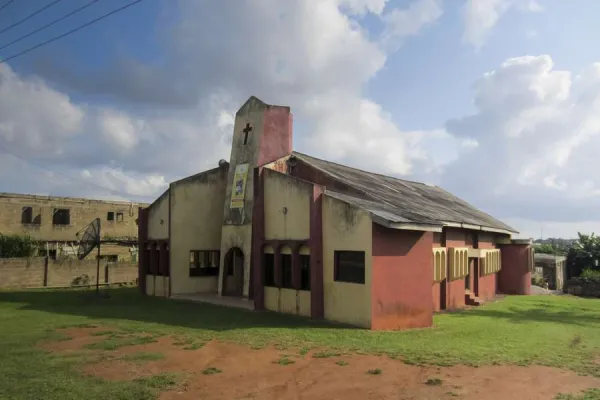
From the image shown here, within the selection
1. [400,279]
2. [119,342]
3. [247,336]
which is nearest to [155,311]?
[119,342]

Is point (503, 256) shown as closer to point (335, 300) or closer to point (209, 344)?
point (335, 300)

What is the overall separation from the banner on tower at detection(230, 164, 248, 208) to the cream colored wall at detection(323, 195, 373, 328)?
17.7ft

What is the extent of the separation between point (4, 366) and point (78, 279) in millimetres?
20426

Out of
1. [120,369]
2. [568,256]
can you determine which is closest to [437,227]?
[120,369]

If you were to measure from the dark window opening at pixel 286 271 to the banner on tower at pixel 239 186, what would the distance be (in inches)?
149

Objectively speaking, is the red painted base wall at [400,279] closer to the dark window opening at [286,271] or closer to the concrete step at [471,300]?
the dark window opening at [286,271]

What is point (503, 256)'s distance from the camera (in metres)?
30.2

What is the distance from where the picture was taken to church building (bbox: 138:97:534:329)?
1475cm

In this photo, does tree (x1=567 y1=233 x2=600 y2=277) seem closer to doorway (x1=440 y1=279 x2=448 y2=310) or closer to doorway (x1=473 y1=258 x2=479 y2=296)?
doorway (x1=473 y1=258 x2=479 y2=296)

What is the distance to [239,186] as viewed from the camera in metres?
20.5

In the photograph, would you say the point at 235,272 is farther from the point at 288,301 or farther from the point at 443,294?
the point at 443,294

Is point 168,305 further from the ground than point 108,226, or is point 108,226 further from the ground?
point 108,226

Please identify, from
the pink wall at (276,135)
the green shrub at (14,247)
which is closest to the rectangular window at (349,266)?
the pink wall at (276,135)

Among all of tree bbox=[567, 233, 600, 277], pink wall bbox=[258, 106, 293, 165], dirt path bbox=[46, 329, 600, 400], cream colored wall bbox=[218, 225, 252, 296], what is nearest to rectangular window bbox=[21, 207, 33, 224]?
cream colored wall bbox=[218, 225, 252, 296]
